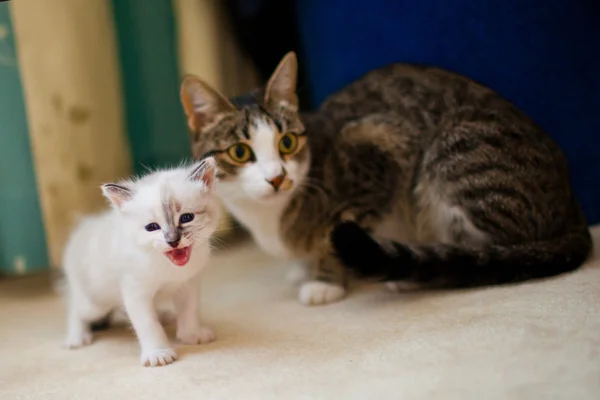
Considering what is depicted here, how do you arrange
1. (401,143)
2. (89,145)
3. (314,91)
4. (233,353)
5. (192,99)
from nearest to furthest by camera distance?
(233,353) → (192,99) → (401,143) → (89,145) → (314,91)

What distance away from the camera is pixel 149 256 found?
3.89 feet

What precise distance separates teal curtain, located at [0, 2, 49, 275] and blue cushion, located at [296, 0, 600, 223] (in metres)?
0.91

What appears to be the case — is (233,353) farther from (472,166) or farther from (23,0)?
(23,0)

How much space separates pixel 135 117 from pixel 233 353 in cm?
98

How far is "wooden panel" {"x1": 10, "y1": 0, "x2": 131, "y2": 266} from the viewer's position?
1705mm

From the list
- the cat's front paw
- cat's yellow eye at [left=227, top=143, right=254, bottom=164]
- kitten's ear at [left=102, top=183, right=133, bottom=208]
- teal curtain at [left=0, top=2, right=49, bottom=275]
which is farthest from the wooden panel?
the cat's front paw

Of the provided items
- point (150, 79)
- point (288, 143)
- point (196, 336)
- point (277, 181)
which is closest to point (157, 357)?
point (196, 336)

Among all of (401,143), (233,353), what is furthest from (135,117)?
(233,353)

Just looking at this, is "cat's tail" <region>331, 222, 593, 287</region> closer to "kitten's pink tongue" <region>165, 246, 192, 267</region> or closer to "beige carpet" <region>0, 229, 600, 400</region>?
"beige carpet" <region>0, 229, 600, 400</region>

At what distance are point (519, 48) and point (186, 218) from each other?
1.04 m

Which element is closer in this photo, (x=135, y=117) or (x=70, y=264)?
(x=70, y=264)

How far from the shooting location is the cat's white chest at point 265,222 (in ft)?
5.16

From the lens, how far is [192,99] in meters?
1.50

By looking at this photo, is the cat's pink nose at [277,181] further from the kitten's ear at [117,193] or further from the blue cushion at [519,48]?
the blue cushion at [519,48]
